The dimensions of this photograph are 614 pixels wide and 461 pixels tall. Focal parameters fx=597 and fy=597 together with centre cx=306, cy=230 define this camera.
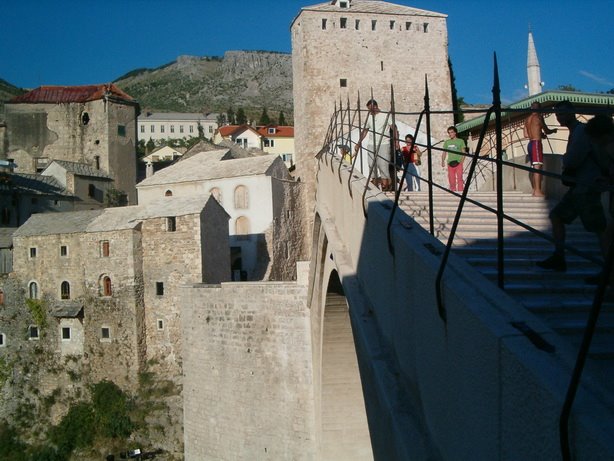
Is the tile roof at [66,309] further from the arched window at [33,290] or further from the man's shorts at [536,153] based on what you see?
the man's shorts at [536,153]

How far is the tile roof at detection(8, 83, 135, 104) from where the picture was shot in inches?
1767

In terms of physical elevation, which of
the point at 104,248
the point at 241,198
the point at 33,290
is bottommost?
the point at 33,290

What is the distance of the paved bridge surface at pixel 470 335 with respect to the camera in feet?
6.28

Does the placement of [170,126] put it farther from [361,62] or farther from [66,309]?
[66,309]

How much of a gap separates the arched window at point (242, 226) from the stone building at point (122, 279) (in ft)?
15.4

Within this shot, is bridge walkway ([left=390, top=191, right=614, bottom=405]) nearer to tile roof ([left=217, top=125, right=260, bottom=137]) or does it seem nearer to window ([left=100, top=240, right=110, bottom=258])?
window ([left=100, top=240, right=110, bottom=258])

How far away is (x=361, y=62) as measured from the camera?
31.7 metres

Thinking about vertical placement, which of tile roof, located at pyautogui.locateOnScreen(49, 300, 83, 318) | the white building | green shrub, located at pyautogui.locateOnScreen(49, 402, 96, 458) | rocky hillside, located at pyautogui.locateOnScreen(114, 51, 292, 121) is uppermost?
rocky hillside, located at pyautogui.locateOnScreen(114, 51, 292, 121)

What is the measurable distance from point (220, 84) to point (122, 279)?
388 feet

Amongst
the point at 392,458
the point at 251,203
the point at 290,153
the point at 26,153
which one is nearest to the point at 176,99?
the point at 290,153

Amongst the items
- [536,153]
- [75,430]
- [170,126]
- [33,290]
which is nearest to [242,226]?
[33,290]

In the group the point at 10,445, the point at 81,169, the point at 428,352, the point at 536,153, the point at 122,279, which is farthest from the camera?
the point at 81,169

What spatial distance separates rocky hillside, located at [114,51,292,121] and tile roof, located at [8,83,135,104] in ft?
209

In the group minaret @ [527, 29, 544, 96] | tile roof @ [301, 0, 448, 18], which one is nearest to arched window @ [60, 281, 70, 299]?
tile roof @ [301, 0, 448, 18]
